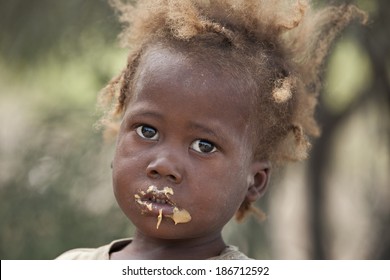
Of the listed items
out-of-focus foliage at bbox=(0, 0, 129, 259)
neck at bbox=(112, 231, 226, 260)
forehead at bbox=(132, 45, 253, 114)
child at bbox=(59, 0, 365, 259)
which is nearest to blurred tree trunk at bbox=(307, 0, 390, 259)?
out-of-focus foliage at bbox=(0, 0, 129, 259)

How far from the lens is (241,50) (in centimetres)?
174

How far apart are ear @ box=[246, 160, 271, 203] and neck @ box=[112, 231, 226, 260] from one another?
127mm

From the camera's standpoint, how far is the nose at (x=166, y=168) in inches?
62.8

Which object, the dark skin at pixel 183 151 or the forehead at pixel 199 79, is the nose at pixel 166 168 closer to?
the dark skin at pixel 183 151

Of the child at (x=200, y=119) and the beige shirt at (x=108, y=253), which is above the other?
the child at (x=200, y=119)

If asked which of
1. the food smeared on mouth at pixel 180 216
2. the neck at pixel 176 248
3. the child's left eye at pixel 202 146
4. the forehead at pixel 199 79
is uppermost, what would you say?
the forehead at pixel 199 79

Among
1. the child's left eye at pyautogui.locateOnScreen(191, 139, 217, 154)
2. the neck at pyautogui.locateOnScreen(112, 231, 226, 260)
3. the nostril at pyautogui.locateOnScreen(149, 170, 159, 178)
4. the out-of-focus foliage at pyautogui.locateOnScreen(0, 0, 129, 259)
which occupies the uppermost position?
the out-of-focus foliage at pyautogui.locateOnScreen(0, 0, 129, 259)

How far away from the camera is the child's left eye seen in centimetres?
164

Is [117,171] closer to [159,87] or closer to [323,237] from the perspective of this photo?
[159,87]

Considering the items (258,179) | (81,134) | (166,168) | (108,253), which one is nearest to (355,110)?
(81,134)

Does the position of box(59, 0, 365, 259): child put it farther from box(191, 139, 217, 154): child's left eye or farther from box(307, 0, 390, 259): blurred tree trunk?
box(307, 0, 390, 259): blurred tree trunk

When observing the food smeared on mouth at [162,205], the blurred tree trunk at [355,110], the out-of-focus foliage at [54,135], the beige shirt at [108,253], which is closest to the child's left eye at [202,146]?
the food smeared on mouth at [162,205]

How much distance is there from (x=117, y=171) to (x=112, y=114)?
0.98 ft

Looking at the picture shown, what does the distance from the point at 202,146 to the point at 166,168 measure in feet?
0.33
